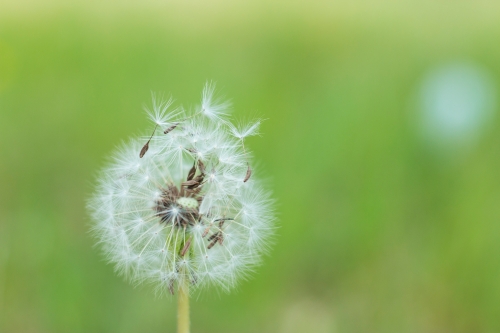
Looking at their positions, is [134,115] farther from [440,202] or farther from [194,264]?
[194,264]

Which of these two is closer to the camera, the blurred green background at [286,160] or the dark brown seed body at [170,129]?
the dark brown seed body at [170,129]

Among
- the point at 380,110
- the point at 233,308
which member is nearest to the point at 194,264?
the point at 233,308

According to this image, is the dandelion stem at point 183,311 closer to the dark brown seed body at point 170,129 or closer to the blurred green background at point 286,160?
the dark brown seed body at point 170,129

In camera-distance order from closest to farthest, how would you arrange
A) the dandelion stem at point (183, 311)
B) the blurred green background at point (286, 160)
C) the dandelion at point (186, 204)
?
the dandelion stem at point (183, 311) → the dandelion at point (186, 204) → the blurred green background at point (286, 160)

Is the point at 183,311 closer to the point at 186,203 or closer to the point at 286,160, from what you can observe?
the point at 186,203

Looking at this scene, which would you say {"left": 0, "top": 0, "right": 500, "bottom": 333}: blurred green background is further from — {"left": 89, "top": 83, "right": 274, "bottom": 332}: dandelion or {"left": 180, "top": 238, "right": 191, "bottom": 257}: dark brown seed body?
{"left": 180, "top": 238, "right": 191, "bottom": 257}: dark brown seed body

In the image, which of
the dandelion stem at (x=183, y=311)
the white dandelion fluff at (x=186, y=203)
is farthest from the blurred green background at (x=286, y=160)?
the dandelion stem at (x=183, y=311)

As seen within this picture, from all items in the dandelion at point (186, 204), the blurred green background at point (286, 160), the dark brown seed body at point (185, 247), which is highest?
the blurred green background at point (286, 160)
